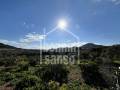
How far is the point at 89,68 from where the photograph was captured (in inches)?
912

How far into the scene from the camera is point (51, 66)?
22766 millimetres

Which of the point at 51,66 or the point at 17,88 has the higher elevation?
the point at 51,66

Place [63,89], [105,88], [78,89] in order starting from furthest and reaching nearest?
[105,88], [78,89], [63,89]

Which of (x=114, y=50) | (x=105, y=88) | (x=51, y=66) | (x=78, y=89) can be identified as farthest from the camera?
(x=114, y=50)

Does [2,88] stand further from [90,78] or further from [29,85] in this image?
[90,78]

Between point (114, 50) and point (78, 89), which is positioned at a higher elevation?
point (114, 50)

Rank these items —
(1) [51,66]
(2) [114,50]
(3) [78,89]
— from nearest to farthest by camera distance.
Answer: (3) [78,89], (1) [51,66], (2) [114,50]

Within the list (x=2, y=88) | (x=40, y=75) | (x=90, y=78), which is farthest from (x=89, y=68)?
(x=2, y=88)

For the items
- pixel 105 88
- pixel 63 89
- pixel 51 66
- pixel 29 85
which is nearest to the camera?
pixel 63 89

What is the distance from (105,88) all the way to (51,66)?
7185 millimetres

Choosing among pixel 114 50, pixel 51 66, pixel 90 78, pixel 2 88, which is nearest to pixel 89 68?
pixel 90 78

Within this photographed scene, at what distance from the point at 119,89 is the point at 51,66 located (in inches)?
387

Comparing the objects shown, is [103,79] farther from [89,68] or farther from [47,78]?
[47,78]

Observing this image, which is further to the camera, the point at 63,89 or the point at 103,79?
the point at 103,79
